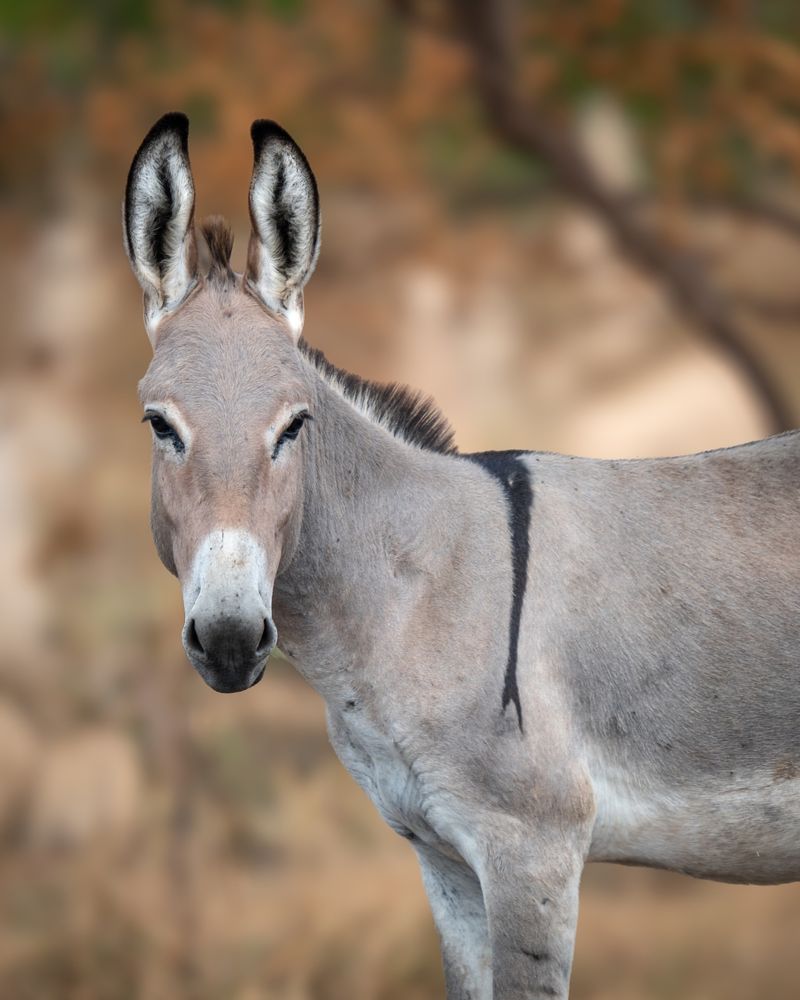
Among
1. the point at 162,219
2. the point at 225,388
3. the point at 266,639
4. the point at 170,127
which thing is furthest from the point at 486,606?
the point at 170,127

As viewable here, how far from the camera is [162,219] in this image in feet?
10.0

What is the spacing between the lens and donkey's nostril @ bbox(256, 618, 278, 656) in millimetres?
2643

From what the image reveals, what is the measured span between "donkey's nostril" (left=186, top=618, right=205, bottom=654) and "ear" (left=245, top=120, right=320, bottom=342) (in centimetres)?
85

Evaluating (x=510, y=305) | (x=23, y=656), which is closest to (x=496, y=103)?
(x=510, y=305)

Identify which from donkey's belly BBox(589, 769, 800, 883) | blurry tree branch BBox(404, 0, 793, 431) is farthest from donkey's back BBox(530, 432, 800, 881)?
blurry tree branch BBox(404, 0, 793, 431)

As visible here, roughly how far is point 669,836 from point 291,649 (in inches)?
42.6

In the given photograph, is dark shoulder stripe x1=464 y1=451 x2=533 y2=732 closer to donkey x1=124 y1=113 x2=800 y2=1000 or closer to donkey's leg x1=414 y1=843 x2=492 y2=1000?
donkey x1=124 y1=113 x2=800 y2=1000

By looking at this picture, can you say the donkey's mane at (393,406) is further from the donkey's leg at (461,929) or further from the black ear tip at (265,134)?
the donkey's leg at (461,929)

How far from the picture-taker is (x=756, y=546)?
127 inches

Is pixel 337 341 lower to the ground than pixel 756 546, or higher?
higher

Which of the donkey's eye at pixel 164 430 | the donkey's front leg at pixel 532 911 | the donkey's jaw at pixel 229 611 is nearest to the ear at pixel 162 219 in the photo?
the donkey's eye at pixel 164 430

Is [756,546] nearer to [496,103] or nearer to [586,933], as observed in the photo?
[586,933]

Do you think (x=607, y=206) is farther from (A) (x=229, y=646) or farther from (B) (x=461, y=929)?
(A) (x=229, y=646)

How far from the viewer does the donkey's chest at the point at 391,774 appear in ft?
9.82
